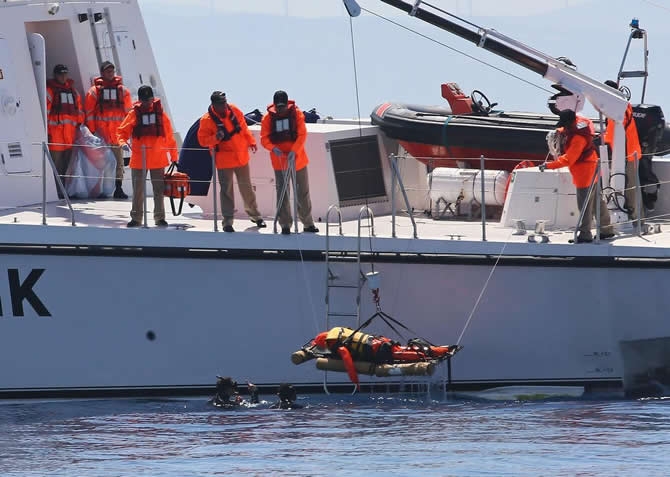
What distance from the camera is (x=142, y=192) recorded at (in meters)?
14.3

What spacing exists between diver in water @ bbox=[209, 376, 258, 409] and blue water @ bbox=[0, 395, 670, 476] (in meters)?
0.13

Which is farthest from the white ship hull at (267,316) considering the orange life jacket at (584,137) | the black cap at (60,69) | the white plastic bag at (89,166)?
the black cap at (60,69)

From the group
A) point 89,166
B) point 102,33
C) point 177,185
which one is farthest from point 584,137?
point 102,33

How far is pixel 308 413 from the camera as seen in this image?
13758mm

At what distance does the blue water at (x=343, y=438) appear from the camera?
11.6m

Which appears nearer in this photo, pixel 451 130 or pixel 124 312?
pixel 124 312

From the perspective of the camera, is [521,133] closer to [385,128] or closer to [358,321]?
[385,128]

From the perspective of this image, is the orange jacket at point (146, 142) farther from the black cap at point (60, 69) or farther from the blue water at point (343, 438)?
the blue water at point (343, 438)

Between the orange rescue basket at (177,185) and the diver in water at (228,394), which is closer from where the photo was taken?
the diver in water at (228,394)

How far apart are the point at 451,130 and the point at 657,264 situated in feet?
8.76

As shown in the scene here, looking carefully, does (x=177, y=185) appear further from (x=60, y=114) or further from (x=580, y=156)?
(x=580, y=156)

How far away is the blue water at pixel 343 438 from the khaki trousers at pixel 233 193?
1.64 meters

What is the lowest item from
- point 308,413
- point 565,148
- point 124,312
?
point 308,413

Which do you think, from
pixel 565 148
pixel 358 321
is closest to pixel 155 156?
pixel 358 321
